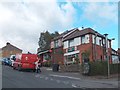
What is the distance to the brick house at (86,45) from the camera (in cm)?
5222

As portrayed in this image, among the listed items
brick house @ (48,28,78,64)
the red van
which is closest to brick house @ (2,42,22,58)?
brick house @ (48,28,78,64)

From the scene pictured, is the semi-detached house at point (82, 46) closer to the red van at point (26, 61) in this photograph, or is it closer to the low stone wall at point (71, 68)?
the low stone wall at point (71, 68)

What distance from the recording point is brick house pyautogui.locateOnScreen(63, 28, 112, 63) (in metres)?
52.2

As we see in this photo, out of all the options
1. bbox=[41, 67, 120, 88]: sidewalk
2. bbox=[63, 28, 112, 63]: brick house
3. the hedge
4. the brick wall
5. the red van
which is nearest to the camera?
bbox=[41, 67, 120, 88]: sidewalk

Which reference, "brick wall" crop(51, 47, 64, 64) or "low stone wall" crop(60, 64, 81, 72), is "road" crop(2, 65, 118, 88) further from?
"brick wall" crop(51, 47, 64, 64)

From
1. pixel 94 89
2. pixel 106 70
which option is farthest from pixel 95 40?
pixel 94 89

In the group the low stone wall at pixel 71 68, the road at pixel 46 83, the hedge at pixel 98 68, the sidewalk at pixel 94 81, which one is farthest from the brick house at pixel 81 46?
the road at pixel 46 83

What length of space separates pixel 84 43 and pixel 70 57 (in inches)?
197

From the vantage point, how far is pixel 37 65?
36.2m

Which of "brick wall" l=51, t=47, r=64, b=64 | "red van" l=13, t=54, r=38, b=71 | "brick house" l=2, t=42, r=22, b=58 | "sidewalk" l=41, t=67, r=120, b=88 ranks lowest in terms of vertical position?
"sidewalk" l=41, t=67, r=120, b=88

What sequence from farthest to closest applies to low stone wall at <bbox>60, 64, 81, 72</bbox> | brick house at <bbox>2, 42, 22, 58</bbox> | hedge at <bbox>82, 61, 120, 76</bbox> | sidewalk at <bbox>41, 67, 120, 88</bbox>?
brick house at <bbox>2, 42, 22, 58</bbox> < low stone wall at <bbox>60, 64, 81, 72</bbox> < hedge at <bbox>82, 61, 120, 76</bbox> < sidewalk at <bbox>41, 67, 120, 88</bbox>

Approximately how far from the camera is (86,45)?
173 ft

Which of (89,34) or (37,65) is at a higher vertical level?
(89,34)

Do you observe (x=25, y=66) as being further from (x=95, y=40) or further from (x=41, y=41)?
(x=41, y=41)
